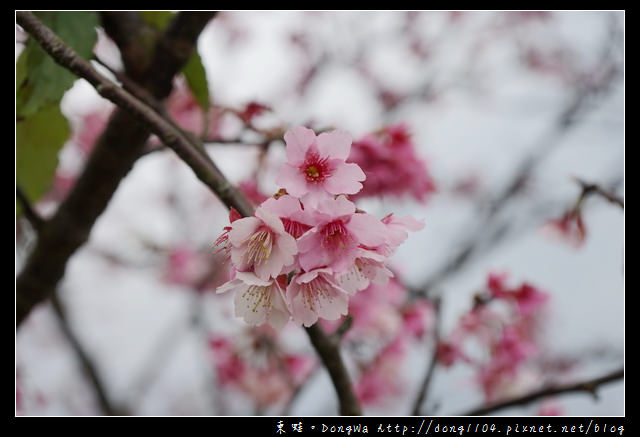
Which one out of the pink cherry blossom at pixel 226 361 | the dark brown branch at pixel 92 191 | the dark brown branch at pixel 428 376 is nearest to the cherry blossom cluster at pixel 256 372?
the pink cherry blossom at pixel 226 361

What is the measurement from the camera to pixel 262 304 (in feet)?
1.79

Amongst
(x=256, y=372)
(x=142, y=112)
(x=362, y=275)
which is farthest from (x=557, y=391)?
(x=256, y=372)

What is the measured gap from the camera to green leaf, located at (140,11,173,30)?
87 centimetres

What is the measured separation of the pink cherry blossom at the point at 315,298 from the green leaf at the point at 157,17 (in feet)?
1.88

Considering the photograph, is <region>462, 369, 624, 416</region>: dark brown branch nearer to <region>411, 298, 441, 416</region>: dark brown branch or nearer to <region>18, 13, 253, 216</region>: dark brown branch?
<region>411, 298, 441, 416</region>: dark brown branch

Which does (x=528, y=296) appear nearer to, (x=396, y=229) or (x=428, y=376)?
(x=428, y=376)

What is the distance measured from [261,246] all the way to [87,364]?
7.36ft

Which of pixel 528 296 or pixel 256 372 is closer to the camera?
pixel 528 296

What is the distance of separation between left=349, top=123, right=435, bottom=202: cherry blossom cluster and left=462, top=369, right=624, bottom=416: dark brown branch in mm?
473

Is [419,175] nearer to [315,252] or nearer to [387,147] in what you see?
A: [387,147]

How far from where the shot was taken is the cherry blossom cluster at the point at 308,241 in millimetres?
503

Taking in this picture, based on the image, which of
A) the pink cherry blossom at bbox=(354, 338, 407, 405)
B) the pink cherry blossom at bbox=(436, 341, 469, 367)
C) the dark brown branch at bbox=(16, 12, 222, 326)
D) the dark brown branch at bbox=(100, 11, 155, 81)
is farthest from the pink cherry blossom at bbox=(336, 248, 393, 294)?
the pink cherry blossom at bbox=(354, 338, 407, 405)

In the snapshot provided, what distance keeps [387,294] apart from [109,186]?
3.34 feet
